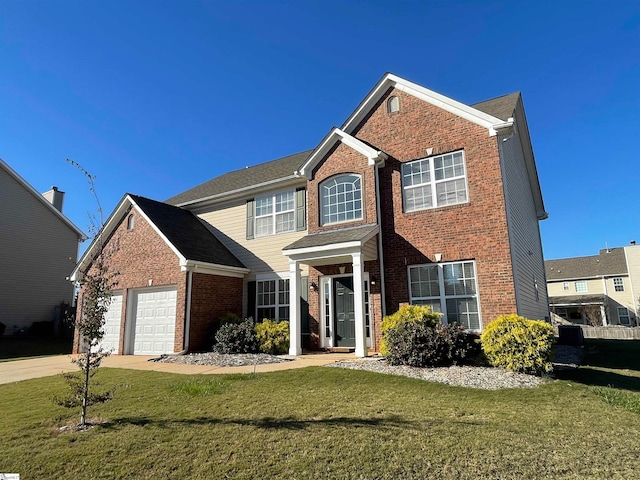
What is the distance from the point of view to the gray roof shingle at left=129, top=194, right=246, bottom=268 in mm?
14133

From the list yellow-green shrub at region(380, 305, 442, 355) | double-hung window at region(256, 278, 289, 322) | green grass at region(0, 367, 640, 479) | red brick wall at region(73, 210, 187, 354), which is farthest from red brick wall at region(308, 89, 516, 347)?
red brick wall at region(73, 210, 187, 354)

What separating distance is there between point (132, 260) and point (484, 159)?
43.9ft

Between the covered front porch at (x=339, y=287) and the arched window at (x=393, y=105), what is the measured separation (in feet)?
14.0

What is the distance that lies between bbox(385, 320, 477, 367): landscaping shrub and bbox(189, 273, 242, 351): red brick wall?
7015 millimetres

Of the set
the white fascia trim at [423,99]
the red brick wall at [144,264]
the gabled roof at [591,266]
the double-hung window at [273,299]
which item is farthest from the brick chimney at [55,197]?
the gabled roof at [591,266]

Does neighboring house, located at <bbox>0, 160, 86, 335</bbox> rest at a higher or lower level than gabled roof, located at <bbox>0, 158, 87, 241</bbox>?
lower

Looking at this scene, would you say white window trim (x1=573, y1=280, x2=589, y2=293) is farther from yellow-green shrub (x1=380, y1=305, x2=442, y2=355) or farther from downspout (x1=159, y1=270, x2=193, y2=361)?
downspout (x1=159, y1=270, x2=193, y2=361)

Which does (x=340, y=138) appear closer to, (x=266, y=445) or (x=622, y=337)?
(x=266, y=445)

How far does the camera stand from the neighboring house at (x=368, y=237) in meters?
11.1

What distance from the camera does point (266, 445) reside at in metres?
4.52

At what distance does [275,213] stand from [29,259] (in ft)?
54.4

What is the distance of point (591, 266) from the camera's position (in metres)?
39.5

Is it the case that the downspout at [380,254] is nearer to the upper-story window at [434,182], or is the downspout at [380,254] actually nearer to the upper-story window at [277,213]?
the upper-story window at [434,182]

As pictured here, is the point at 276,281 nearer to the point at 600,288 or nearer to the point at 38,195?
the point at 38,195
